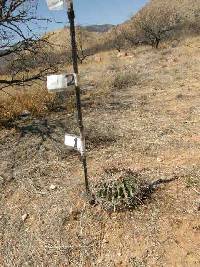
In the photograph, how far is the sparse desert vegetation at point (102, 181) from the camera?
5.33 m

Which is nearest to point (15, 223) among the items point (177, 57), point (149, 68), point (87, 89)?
point (87, 89)

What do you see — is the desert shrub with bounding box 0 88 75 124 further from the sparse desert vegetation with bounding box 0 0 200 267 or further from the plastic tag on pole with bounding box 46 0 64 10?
the plastic tag on pole with bounding box 46 0 64 10

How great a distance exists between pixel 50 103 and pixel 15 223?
6279mm

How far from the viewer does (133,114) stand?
10469 mm

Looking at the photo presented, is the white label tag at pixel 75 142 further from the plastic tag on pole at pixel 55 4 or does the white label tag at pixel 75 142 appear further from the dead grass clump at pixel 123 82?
the dead grass clump at pixel 123 82

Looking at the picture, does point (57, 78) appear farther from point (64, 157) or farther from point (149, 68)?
point (149, 68)

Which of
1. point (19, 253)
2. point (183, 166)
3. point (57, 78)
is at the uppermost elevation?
point (57, 78)

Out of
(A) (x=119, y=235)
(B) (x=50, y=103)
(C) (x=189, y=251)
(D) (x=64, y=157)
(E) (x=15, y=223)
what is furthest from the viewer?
(B) (x=50, y=103)

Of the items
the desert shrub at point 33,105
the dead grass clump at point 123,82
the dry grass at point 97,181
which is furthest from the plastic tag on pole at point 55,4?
the dead grass clump at point 123,82

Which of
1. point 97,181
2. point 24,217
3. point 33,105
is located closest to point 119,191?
point 97,181

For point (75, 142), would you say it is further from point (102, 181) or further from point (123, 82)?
point (123, 82)

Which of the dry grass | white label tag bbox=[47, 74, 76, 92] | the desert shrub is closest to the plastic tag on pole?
white label tag bbox=[47, 74, 76, 92]

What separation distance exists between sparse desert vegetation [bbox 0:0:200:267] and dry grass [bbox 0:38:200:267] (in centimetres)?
1

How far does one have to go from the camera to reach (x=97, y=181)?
6629mm
